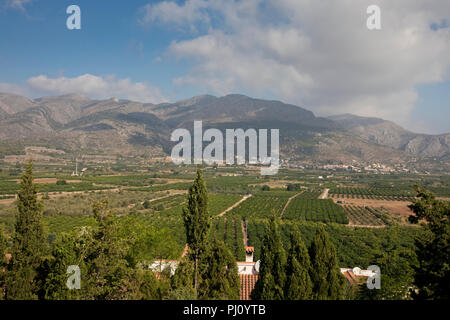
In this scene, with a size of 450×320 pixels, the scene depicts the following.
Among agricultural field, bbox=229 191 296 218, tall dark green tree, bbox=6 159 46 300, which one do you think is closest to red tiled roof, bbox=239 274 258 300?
tall dark green tree, bbox=6 159 46 300

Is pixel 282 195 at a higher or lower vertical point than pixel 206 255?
lower

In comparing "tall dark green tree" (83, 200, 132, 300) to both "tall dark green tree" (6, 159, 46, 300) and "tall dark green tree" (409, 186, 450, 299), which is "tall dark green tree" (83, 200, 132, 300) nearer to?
"tall dark green tree" (6, 159, 46, 300)

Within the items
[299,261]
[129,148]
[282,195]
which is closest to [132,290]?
[299,261]

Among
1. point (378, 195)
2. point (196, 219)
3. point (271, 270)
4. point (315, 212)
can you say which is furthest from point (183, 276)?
point (378, 195)

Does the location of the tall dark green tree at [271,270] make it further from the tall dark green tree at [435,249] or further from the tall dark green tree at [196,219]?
the tall dark green tree at [435,249]

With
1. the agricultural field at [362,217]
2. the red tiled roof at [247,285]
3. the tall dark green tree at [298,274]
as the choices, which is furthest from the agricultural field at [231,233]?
the agricultural field at [362,217]
